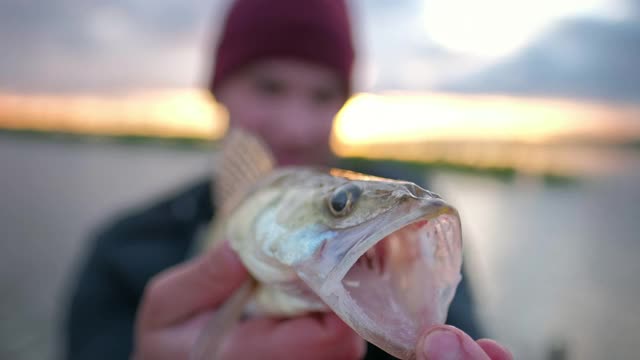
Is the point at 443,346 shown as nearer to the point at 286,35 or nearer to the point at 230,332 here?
the point at 230,332

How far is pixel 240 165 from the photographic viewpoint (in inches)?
92.1

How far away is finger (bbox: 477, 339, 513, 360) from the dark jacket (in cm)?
161

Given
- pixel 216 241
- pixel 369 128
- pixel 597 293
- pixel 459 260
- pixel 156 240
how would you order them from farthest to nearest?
pixel 597 293 → pixel 369 128 → pixel 156 240 → pixel 216 241 → pixel 459 260

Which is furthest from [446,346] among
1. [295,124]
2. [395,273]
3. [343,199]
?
[295,124]

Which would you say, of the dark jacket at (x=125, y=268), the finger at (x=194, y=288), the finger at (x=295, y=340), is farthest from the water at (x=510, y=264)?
the finger at (x=194, y=288)

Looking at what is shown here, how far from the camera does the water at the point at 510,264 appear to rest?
253 inches

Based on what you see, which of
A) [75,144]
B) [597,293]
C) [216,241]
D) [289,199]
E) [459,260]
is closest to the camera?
[459,260]

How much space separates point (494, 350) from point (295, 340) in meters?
0.68

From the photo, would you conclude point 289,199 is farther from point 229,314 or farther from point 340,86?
point 340,86

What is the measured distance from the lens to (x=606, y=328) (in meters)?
6.64

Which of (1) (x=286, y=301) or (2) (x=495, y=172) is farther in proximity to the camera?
(2) (x=495, y=172)

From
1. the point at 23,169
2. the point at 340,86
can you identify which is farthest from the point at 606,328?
the point at 23,169

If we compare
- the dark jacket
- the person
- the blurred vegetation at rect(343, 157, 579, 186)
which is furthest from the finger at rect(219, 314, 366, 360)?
the blurred vegetation at rect(343, 157, 579, 186)

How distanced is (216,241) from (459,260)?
1.28m
